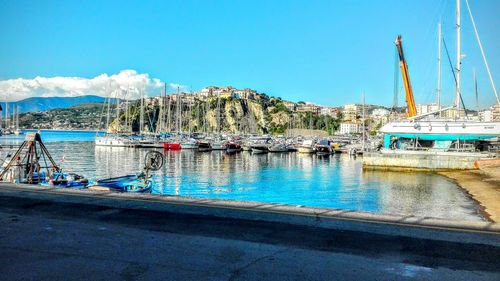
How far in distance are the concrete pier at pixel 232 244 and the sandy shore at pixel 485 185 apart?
12.4m

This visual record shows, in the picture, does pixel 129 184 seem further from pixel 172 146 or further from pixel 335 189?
pixel 172 146

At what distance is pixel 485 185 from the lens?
32.3 meters

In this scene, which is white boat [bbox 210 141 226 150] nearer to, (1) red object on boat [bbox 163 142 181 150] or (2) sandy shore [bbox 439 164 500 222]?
(1) red object on boat [bbox 163 142 181 150]

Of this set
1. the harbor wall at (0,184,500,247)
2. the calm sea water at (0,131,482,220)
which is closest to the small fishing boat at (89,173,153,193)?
the calm sea water at (0,131,482,220)

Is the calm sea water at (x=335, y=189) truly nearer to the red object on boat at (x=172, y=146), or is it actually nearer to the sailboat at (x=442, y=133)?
the sailboat at (x=442, y=133)

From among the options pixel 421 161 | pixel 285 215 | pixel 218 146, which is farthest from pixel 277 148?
pixel 285 215

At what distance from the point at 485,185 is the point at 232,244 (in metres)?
31.1

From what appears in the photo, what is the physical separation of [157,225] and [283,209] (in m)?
3.11

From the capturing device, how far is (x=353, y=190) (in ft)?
113

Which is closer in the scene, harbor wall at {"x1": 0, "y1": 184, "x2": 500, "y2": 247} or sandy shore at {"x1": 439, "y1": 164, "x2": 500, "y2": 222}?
harbor wall at {"x1": 0, "y1": 184, "x2": 500, "y2": 247}

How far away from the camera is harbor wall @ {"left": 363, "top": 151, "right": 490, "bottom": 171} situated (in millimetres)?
46422

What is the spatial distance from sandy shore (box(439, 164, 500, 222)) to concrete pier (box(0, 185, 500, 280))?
12442mm

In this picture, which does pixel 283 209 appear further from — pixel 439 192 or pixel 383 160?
pixel 383 160

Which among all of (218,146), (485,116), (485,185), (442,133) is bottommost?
(485,185)
